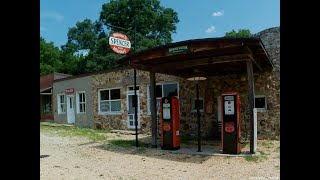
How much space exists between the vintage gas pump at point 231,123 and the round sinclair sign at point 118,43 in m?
3.99

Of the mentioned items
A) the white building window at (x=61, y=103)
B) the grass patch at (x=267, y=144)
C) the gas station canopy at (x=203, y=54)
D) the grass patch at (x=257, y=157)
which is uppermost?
the gas station canopy at (x=203, y=54)

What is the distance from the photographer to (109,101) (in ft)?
54.8

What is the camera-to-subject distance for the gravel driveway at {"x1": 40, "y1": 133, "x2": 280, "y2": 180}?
6271mm

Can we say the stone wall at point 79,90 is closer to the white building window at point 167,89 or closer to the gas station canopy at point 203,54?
the white building window at point 167,89

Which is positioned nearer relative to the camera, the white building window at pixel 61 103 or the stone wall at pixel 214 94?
the stone wall at pixel 214 94

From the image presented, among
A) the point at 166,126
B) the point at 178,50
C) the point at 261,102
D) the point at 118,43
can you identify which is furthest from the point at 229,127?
the point at 118,43

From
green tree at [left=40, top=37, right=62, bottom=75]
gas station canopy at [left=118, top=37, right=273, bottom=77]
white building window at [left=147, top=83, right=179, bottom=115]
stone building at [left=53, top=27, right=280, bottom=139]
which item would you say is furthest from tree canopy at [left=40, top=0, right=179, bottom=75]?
gas station canopy at [left=118, top=37, right=273, bottom=77]

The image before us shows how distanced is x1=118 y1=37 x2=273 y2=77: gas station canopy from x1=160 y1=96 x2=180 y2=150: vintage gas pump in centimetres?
112

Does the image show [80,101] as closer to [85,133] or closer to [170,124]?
[85,133]

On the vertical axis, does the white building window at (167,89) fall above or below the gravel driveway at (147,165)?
above

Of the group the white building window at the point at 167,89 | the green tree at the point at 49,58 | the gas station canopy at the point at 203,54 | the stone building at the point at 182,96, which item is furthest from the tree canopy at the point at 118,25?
the gas station canopy at the point at 203,54

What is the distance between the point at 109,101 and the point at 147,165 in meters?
9.68

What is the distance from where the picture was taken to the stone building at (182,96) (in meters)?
11.5
